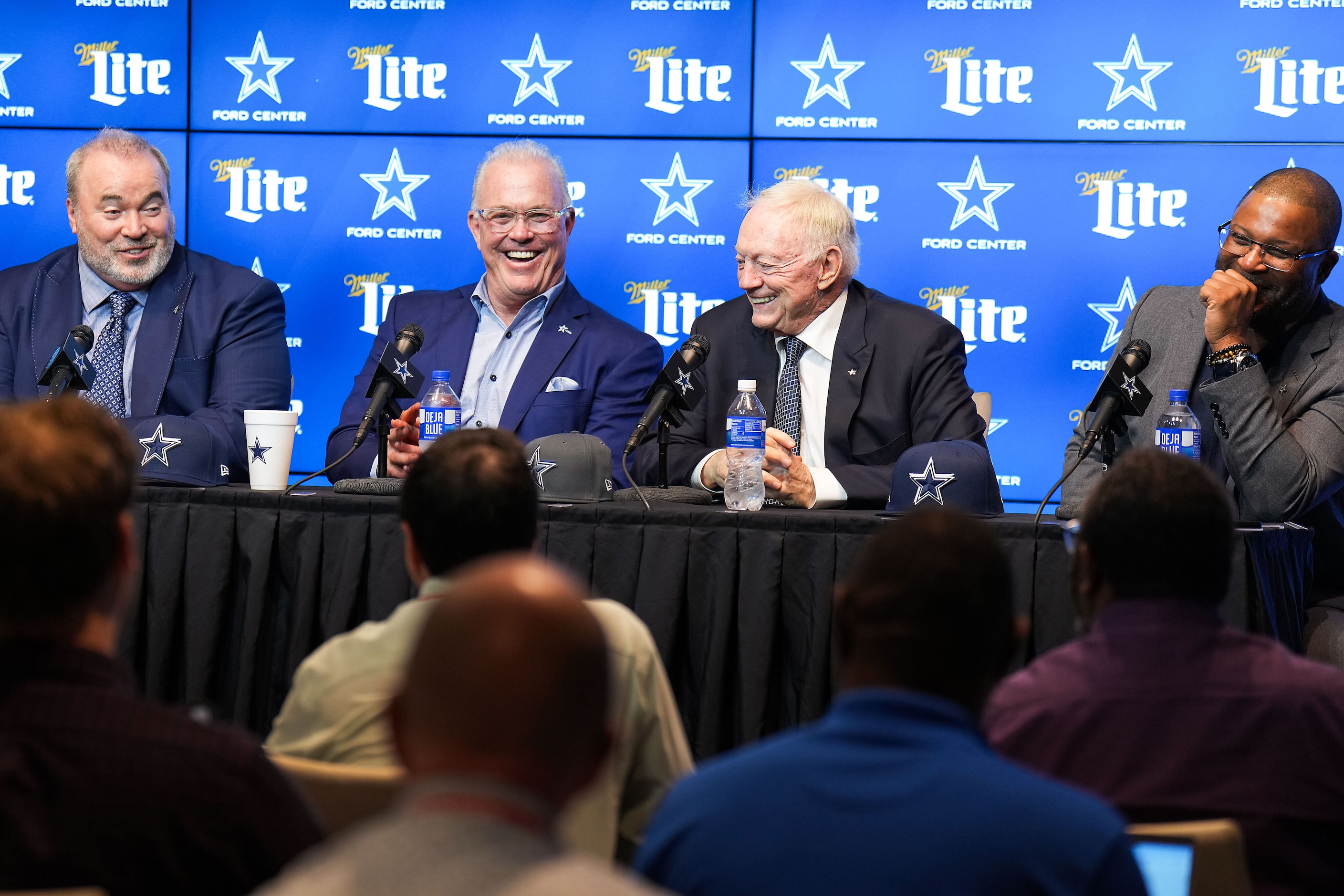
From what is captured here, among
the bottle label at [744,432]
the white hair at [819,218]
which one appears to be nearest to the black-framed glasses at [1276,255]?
the white hair at [819,218]

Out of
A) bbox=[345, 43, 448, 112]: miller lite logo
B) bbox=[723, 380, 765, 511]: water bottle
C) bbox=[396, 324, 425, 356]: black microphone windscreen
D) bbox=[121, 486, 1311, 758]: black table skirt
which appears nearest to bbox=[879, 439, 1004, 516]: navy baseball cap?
bbox=[121, 486, 1311, 758]: black table skirt

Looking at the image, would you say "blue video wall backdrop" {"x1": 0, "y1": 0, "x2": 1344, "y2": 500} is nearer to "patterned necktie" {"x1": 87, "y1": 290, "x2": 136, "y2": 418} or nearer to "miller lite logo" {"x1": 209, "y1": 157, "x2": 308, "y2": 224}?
"miller lite logo" {"x1": 209, "y1": 157, "x2": 308, "y2": 224}

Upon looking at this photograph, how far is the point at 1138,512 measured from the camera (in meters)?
1.51

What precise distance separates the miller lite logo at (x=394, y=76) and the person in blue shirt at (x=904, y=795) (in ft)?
14.4

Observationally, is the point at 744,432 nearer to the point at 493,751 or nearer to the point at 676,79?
the point at 493,751

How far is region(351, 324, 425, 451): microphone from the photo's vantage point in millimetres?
3043

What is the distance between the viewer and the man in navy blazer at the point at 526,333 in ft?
12.3

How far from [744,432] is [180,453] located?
1295 millimetres

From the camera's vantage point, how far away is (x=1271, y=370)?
3.20 metres

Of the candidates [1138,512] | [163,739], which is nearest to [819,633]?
[1138,512]

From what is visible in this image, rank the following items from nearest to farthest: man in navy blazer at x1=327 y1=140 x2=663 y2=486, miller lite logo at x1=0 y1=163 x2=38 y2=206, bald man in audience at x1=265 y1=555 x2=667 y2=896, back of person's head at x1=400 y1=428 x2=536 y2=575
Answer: bald man in audience at x1=265 y1=555 x2=667 y2=896, back of person's head at x1=400 y1=428 x2=536 y2=575, man in navy blazer at x1=327 y1=140 x2=663 y2=486, miller lite logo at x1=0 y1=163 x2=38 y2=206

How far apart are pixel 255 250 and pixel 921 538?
455 cm

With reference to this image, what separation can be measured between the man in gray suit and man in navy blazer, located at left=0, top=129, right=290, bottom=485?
2202 mm

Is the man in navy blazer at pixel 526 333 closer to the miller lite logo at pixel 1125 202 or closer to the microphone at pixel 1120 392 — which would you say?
the microphone at pixel 1120 392
